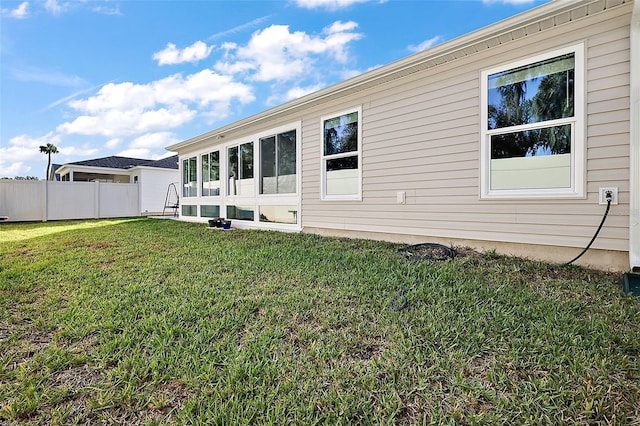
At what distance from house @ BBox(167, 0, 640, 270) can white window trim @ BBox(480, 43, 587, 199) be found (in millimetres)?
12

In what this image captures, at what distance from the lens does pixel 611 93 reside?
10.9 feet

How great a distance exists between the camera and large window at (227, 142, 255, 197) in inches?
332

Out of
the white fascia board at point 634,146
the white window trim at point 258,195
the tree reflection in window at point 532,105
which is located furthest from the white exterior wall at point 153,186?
the white fascia board at point 634,146

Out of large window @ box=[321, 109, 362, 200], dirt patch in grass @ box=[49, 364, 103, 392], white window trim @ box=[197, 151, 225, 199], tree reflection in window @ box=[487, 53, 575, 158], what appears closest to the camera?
dirt patch in grass @ box=[49, 364, 103, 392]

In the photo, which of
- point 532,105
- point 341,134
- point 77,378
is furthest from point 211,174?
point 77,378

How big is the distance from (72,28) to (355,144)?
1004cm

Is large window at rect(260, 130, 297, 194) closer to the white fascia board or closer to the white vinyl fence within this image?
the white fascia board

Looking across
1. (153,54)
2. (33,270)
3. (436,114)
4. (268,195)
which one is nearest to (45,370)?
(33,270)

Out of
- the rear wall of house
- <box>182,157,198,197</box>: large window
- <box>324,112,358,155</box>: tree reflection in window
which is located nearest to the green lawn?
the rear wall of house

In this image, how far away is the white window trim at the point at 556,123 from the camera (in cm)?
349

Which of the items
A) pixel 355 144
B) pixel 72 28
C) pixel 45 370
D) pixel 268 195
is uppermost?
pixel 72 28

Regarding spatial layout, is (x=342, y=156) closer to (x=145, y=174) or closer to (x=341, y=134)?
(x=341, y=134)

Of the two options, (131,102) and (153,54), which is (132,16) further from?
(131,102)

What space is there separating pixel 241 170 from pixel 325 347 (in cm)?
743
